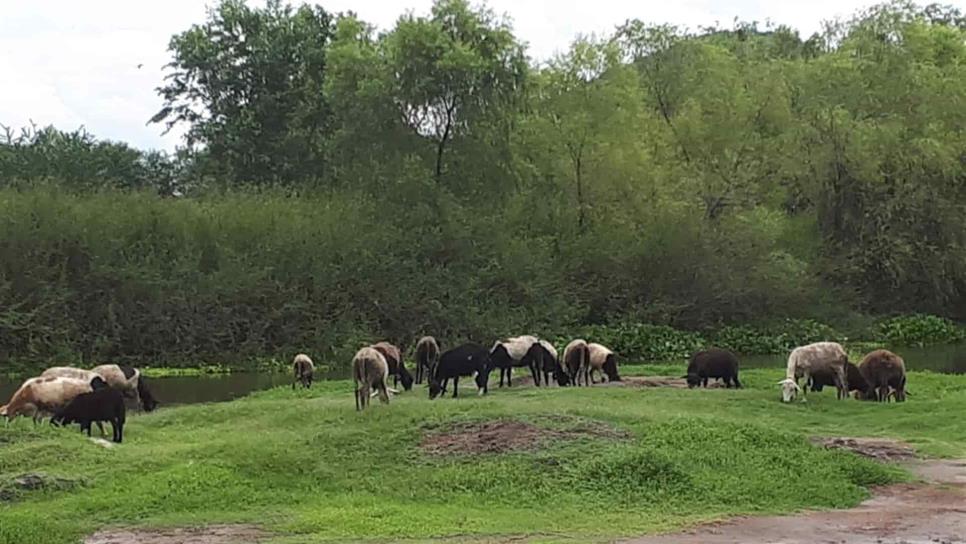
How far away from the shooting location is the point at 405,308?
123 ft

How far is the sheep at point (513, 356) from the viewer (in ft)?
75.3

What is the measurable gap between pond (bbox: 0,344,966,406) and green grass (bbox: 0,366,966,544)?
9354 millimetres

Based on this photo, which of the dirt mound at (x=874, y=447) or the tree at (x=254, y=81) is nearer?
the dirt mound at (x=874, y=447)

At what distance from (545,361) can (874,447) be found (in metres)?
9.33

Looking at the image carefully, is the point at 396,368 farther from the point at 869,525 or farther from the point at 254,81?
the point at 254,81

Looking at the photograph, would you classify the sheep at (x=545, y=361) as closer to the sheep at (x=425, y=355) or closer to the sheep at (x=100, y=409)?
the sheep at (x=425, y=355)

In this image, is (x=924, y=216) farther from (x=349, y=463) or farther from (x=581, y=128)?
(x=349, y=463)

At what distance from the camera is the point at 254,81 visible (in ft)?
162

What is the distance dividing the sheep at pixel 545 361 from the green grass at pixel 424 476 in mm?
6586

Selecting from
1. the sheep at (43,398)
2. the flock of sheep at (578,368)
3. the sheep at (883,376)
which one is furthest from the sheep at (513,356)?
the sheep at (43,398)

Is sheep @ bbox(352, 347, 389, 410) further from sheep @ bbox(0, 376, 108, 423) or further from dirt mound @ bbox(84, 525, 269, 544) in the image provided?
dirt mound @ bbox(84, 525, 269, 544)

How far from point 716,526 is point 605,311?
2965 centimetres

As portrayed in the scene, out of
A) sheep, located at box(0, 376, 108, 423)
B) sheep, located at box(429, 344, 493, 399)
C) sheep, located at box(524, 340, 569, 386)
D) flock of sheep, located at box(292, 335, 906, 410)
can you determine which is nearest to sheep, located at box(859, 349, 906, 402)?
flock of sheep, located at box(292, 335, 906, 410)

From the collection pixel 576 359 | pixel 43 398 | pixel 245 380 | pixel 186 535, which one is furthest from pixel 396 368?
pixel 186 535
